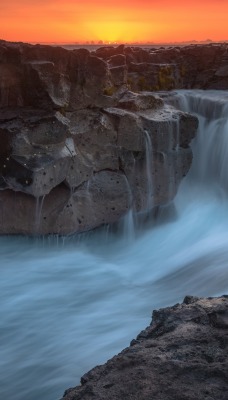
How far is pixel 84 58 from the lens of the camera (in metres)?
7.39

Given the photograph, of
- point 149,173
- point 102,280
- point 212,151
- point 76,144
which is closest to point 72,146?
point 76,144

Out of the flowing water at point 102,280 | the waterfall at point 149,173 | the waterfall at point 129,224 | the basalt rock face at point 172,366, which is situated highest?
the waterfall at point 149,173

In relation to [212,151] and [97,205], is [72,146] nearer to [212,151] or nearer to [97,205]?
[97,205]

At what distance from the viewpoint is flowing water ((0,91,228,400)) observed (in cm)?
453

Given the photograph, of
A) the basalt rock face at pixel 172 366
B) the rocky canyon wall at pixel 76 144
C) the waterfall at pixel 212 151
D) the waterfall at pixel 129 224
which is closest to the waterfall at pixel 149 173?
the rocky canyon wall at pixel 76 144

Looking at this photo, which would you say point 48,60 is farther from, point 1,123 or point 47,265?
point 47,265

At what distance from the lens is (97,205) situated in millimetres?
7418

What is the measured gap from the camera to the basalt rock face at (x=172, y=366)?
2.35 meters

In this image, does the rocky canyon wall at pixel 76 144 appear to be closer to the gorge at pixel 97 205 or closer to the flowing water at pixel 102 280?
the gorge at pixel 97 205

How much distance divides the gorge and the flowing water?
0.02 metres

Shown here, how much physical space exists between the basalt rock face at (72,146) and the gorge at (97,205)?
0.6 inches

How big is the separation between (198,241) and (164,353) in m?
4.74

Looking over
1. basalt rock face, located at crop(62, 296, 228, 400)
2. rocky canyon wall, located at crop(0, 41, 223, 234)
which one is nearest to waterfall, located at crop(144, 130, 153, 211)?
rocky canyon wall, located at crop(0, 41, 223, 234)

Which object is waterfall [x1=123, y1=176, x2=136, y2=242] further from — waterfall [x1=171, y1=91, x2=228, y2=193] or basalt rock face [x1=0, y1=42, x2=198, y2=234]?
waterfall [x1=171, y1=91, x2=228, y2=193]
